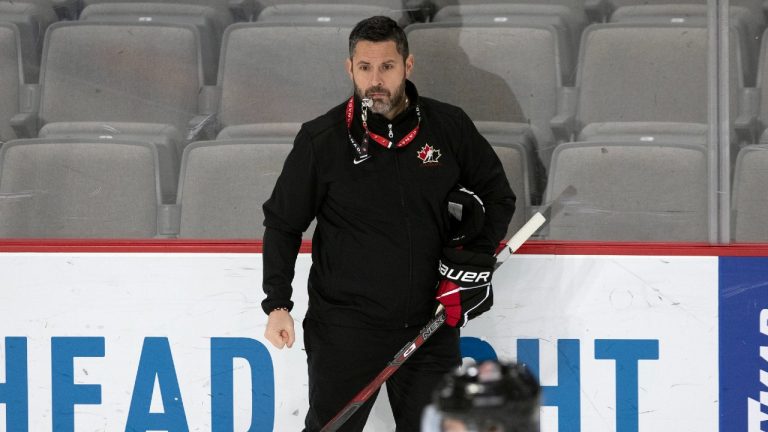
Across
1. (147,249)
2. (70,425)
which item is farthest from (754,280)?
(70,425)

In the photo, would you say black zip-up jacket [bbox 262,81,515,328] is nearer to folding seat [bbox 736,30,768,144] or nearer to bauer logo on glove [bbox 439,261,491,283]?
bauer logo on glove [bbox 439,261,491,283]

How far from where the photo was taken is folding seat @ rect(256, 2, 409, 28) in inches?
135

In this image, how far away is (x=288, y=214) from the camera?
2.88 meters

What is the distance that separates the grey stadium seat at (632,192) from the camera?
3.28 metres

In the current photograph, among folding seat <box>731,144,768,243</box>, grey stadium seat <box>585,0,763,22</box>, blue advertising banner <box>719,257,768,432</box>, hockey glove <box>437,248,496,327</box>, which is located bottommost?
blue advertising banner <box>719,257,768,432</box>

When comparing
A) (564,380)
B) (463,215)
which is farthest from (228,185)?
(564,380)

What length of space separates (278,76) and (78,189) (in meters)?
0.64

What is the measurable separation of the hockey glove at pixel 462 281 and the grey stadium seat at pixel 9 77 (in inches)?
54.3

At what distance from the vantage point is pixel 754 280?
3180mm

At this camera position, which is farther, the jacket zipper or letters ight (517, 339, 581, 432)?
letters ight (517, 339, 581, 432)

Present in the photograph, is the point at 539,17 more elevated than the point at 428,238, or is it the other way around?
the point at 539,17

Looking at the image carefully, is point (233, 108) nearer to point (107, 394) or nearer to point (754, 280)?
point (107, 394)

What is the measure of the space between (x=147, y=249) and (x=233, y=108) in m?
0.47

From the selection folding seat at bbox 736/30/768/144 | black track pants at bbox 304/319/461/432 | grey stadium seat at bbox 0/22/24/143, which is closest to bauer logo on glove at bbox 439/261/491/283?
black track pants at bbox 304/319/461/432
